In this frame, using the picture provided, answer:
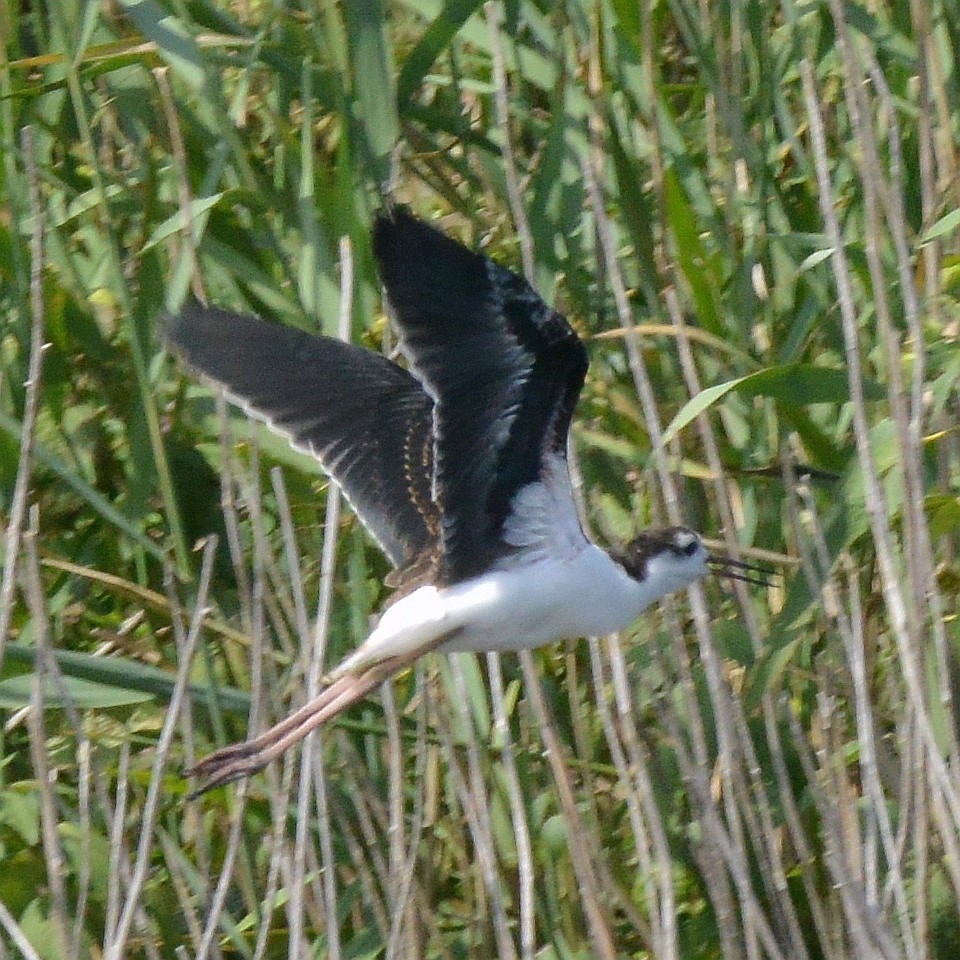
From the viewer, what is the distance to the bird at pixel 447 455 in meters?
2.46

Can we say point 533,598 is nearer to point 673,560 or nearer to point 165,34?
point 673,560

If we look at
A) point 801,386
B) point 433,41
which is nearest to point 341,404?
point 433,41

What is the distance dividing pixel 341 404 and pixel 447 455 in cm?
42

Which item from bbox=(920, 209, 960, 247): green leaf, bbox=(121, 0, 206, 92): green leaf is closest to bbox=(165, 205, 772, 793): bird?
bbox=(121, 0, 206, 92): green leaf

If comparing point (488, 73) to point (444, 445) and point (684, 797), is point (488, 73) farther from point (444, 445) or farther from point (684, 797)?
point (684, 797)

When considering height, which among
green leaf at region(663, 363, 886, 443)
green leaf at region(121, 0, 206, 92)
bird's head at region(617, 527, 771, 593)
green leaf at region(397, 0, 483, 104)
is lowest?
bird's head at region(617, 527, 771, 593)

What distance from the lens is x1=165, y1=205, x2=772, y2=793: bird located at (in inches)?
96.8

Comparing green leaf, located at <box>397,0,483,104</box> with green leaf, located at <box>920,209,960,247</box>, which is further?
green leaf, located at <box>397,0,483,104</box>

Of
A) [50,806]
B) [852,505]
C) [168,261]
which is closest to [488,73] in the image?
[168,261]

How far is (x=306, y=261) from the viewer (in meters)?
2.96

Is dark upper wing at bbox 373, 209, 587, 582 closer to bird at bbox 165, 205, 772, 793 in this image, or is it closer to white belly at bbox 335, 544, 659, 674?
bird at bbox 165, 205, 772, 793

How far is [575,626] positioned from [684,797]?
414 millimetres

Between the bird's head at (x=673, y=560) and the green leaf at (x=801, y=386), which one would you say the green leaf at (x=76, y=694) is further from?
the green leaf at (x=801, y=386)

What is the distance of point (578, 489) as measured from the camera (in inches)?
116
